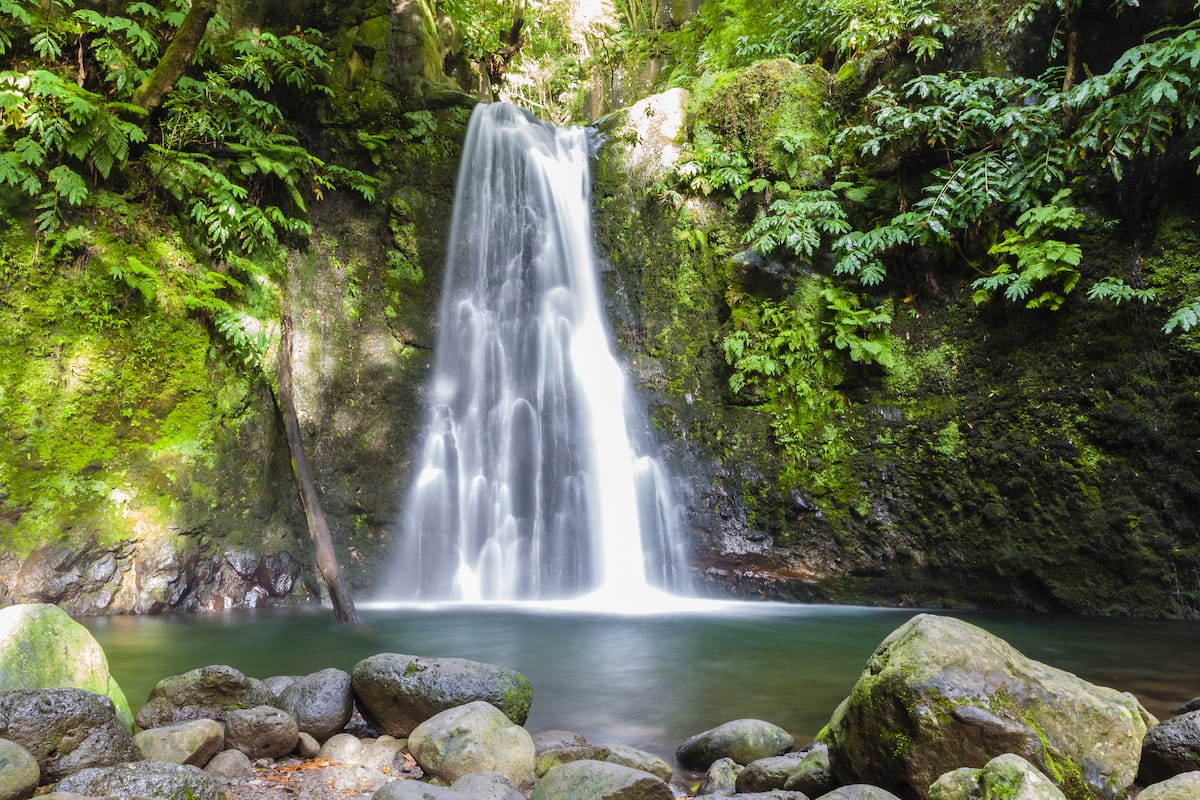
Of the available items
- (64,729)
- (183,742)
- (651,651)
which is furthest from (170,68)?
(651,651)

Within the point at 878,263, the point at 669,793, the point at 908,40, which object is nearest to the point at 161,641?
the point at 669,793

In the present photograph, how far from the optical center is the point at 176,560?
721 cm

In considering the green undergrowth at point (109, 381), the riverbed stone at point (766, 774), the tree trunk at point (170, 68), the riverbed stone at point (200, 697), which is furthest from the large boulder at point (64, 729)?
the tree trunk at point (170, 68)

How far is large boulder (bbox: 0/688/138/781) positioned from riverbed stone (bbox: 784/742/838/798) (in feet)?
9.32

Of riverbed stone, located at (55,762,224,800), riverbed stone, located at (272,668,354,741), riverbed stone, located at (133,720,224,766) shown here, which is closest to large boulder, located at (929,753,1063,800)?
riverbed stone, located at (55,762,224,800)

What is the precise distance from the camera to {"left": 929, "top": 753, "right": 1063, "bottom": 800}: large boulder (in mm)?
2094

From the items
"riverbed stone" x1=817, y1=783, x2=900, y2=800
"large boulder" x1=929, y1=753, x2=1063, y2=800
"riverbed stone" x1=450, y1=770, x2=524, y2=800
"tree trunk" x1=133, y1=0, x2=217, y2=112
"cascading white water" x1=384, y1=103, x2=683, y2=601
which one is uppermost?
"tree trunk" x1=133, y1=0, x2=217, y2=112

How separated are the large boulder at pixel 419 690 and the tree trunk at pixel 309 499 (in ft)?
10.8

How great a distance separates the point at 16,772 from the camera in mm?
2512

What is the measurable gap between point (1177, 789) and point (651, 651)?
150 inches

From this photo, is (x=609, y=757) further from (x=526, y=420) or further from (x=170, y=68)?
(x=170, y=68)

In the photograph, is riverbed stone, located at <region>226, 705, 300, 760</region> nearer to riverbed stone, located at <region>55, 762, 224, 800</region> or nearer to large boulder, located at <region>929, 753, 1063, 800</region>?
riverbed stone, located at <region>55, 762, 224, 800</region>

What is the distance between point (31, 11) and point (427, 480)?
263 inches

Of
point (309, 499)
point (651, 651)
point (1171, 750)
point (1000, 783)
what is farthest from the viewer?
point (309, 499)
